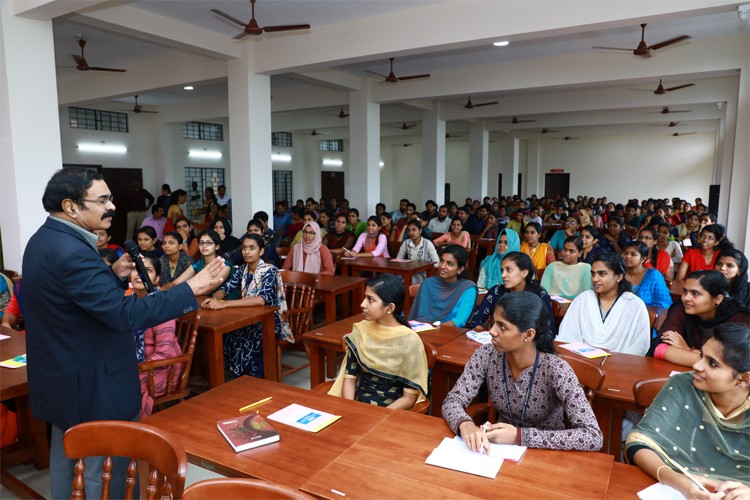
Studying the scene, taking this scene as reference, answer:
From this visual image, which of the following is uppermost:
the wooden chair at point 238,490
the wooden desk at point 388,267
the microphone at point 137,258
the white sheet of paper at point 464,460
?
the microphone at point 137,258

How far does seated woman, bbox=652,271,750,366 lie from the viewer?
2854mm

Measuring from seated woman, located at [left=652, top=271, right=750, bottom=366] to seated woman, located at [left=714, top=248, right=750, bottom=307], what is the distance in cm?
108

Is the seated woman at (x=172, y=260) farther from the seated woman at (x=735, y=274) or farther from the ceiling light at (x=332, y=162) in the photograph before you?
the ceiling light at (x=332, y=162)

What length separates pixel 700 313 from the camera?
2.99 m

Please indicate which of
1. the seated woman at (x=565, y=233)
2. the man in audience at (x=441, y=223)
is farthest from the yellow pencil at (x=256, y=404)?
the man in audience at (x=441, y=223)

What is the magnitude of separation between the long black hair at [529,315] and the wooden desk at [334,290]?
9.29ft

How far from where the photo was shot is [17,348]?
119 inches

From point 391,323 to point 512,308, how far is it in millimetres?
824

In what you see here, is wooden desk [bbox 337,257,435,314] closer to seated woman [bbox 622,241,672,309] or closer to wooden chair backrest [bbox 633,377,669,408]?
seated woman [bbox 622,241,672,309]

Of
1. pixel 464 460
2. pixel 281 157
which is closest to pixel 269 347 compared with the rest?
pixel 464 460

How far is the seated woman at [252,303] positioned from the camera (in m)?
3.99

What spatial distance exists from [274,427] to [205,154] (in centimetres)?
1323

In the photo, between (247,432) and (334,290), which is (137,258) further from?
(334,290)

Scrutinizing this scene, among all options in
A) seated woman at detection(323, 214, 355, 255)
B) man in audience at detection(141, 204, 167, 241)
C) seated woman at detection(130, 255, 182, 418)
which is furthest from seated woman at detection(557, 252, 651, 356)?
man in audience at detection(141, 204, 167, 241)
